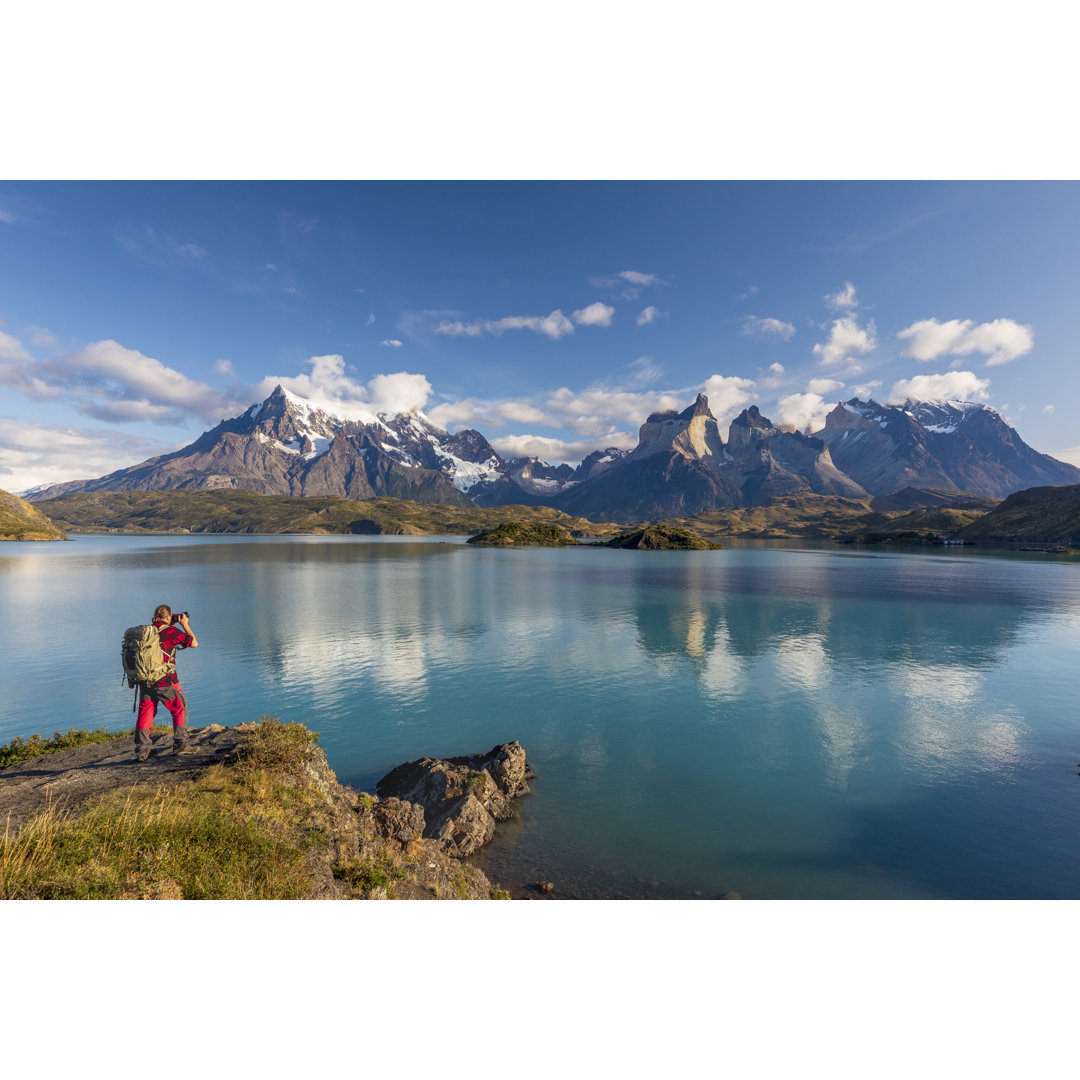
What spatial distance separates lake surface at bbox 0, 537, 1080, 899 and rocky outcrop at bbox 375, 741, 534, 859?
0.96 m

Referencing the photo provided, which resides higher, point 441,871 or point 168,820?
point 168,820

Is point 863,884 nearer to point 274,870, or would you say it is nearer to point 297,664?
point 274,870

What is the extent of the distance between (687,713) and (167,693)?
3092 cm

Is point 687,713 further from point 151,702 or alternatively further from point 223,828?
point 151,702

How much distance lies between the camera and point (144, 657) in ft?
60.8

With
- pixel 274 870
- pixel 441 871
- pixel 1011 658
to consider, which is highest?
pixel 274 870

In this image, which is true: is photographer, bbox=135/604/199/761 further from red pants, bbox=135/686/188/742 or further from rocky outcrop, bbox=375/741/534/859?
rocky outcrop, bbox=375/741/534/859

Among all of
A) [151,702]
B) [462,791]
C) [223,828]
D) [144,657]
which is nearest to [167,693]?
[151,702]

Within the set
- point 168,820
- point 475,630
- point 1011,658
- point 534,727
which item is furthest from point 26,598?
point 1011,658

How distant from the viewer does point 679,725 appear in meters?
34.4

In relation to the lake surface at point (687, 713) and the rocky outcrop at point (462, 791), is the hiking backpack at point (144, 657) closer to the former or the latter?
the rocky outcrop at point (462, 791)

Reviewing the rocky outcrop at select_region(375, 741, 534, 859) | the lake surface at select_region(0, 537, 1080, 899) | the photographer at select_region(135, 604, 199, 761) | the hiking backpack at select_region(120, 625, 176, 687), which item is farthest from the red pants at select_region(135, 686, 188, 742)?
the lake surface at select_region(0, 537, 1080, 899)

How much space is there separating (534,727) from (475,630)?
105 ft

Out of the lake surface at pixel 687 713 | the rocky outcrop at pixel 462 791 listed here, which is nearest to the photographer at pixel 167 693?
the rocky outcrop at pixel 462 791
